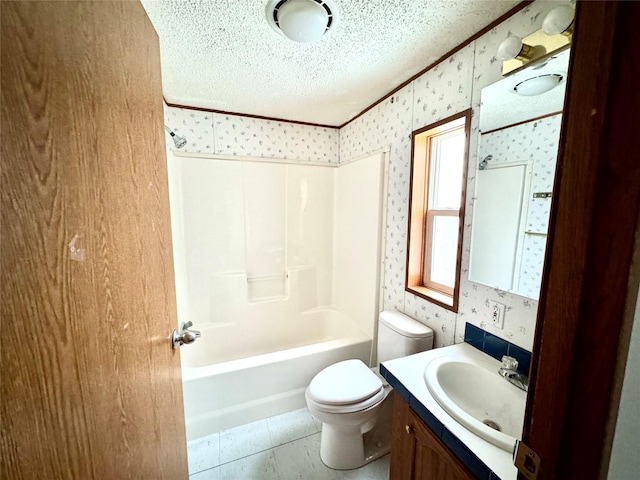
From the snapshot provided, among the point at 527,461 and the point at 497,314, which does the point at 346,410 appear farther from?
the point at 527,461

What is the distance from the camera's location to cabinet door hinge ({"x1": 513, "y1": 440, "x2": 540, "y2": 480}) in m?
0.45

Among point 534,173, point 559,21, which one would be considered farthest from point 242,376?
point 559,21

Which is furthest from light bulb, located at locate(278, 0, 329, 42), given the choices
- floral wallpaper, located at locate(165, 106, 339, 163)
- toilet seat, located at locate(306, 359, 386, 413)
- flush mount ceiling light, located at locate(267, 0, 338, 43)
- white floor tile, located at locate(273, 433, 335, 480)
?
white floor tile, located at locate(273, 433, 335, 480)

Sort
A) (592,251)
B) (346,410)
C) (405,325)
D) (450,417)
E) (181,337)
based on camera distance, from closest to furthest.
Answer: (592,251), (450,417), (181,337), (346,410), (405,325)

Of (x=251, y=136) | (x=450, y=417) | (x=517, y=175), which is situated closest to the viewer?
(x=450, y=417)

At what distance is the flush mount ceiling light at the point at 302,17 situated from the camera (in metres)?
1.02

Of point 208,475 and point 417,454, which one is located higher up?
point 417,454

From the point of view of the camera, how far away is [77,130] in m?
0.47

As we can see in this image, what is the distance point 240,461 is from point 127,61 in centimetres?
198

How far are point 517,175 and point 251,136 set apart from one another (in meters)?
2.02

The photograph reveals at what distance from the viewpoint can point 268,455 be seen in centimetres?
153

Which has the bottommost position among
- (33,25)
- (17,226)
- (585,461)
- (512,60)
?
(585,461)

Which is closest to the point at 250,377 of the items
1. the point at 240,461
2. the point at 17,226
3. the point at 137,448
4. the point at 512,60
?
the point at 240,461

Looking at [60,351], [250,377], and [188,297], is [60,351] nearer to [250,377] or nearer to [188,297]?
[250,377]
